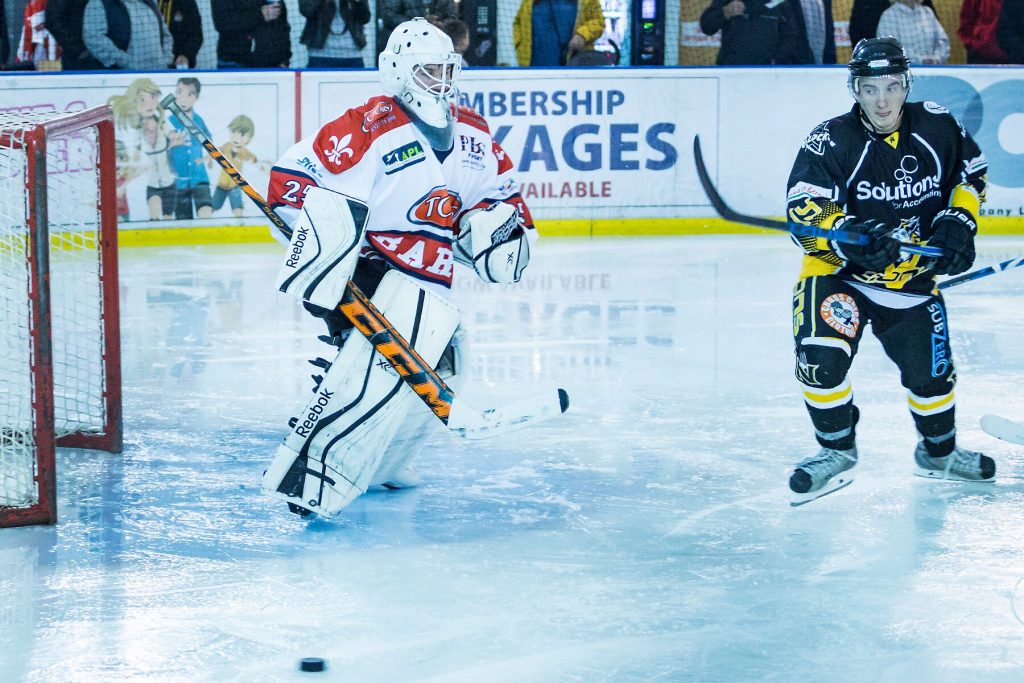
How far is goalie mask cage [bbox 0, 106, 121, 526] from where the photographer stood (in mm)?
3145

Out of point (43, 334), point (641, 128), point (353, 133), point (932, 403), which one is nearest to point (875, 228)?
point (932, 403)

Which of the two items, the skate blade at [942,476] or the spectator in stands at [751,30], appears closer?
the skate blade at [942,476]

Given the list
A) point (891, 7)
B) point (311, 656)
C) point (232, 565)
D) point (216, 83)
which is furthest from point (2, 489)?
point (891, 7)

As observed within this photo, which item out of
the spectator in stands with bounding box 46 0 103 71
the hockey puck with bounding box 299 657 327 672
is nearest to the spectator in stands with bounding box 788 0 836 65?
the spectator in stands with bounding box 46 0 103 71

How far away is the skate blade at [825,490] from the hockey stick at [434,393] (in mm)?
655

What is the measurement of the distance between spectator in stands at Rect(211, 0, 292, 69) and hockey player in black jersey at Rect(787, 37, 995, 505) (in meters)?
5.40

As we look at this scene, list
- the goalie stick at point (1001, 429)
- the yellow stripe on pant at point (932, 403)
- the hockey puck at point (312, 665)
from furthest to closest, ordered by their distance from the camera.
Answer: the goalie stick at point (1001, 429)
the yellow stripe on pant at point (932, 403)
the hockey puck at point (312, 665)

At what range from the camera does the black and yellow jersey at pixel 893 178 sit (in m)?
3.33

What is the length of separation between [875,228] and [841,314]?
0.21 meters

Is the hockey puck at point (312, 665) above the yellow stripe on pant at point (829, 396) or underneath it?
underneath

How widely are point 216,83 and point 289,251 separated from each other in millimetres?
5114

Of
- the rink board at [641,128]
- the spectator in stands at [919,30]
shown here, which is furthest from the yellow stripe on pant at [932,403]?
the spectator in stands at [919,30]

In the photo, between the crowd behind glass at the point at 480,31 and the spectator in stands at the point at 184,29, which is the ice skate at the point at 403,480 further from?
the spectator in stands at the point at 184,29

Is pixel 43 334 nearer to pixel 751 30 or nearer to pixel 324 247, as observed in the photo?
pixel 324 247
